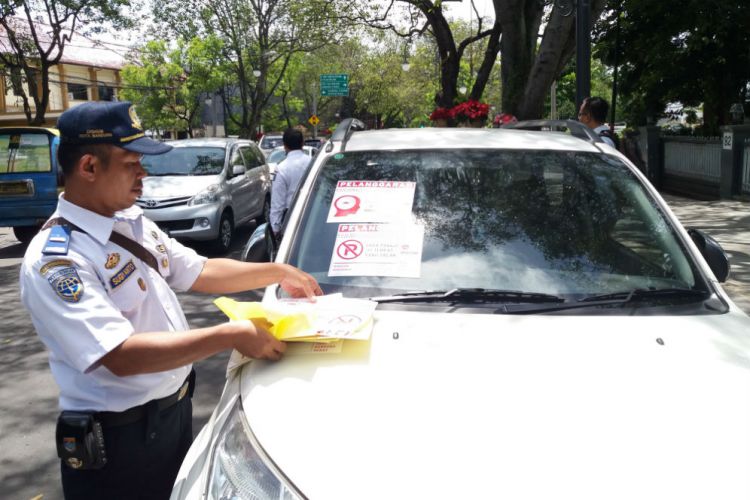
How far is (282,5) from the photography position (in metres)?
31.6

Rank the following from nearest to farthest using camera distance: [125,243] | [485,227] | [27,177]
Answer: [125,243] < [485,227] < [27,177]

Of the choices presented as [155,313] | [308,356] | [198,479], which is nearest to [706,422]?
[308,356]

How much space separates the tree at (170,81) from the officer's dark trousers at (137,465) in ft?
119

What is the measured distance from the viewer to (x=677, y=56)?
21375 millimetres

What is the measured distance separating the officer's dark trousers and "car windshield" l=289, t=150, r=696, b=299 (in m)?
0.77

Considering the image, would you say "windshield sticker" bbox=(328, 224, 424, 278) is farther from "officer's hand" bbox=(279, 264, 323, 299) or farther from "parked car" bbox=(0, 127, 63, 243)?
"parked car" bbox=(0, 127, 63, 243)

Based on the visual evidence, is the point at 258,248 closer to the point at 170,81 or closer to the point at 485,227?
the point at 485,227

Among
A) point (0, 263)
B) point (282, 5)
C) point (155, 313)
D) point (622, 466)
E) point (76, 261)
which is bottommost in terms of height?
point (0, 263)

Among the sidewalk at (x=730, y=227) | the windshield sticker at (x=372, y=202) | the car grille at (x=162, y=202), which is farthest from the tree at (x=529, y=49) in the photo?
the windshield sticker at (x=372, y=202)

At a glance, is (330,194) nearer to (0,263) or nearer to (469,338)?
(469,338)

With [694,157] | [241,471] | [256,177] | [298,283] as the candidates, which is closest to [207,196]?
[256,177]

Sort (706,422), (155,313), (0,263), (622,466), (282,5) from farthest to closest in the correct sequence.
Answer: (282,5) → (0,263) → (155,313) → (706,422) → (622,466)

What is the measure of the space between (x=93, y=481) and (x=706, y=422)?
1640 mm

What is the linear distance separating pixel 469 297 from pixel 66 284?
1.29 m
